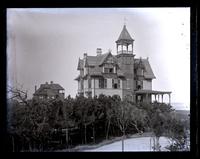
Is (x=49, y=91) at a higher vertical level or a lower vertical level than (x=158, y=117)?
higher

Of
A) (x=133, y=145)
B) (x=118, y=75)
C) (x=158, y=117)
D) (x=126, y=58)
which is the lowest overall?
(x=133, y=145)

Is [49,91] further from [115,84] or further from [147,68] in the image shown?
[147,68]

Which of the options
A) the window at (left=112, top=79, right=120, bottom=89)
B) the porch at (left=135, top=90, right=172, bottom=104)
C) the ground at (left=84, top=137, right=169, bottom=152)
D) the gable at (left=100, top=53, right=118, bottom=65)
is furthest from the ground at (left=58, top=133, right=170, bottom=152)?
the gable at (left=100, top=53, right=118, bottom=65)

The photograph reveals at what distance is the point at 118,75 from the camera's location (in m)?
2.04

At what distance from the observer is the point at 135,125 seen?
80.3 inches

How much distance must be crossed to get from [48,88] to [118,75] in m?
0.44

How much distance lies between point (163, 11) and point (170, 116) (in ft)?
2.14

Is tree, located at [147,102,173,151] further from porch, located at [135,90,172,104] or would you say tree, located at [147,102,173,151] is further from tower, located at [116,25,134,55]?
tower, located at [116,25,134,55]

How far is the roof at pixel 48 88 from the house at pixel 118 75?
14cm

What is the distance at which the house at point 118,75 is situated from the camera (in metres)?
2.01

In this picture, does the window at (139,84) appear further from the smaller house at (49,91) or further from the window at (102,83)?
the smaller house at (49,91)

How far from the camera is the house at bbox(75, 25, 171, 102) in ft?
6.59

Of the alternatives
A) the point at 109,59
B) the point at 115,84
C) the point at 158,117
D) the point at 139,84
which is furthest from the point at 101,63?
the point at 158,117
